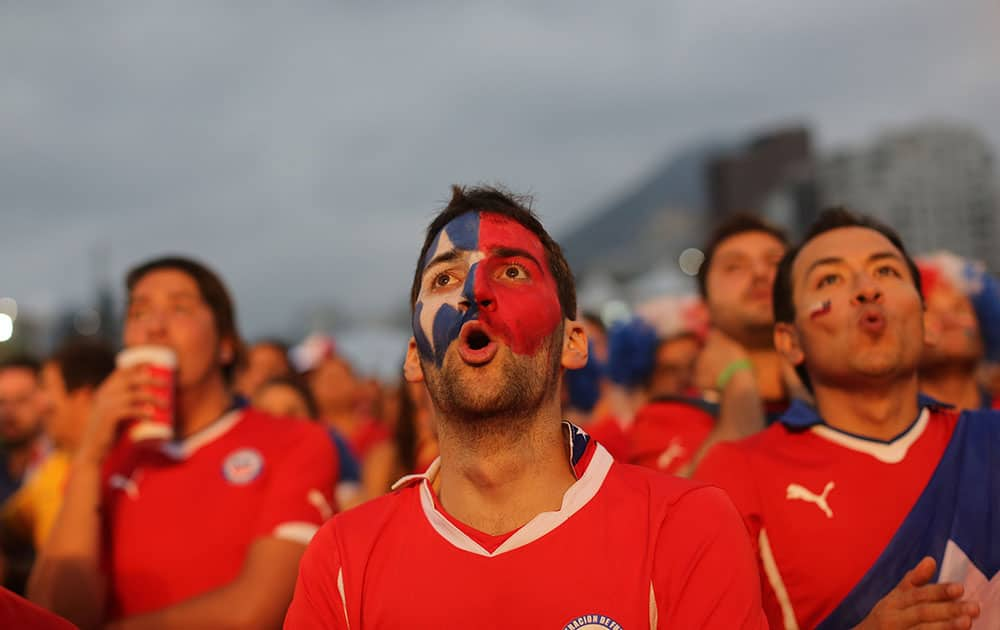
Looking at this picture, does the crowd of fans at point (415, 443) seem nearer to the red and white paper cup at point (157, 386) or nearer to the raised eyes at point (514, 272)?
the red and white paper cup at point (157, 386)

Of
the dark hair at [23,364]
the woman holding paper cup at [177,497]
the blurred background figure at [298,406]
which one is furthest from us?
the dark hair at [23,364]

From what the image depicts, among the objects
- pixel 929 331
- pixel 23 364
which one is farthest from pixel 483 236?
pixel 23 364

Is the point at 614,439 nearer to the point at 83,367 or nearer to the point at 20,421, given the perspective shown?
the point at 83,367

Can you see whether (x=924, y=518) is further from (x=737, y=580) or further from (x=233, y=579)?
(x=233, y=579)

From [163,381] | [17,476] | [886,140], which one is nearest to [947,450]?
[163,381]

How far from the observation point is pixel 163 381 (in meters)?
3.81

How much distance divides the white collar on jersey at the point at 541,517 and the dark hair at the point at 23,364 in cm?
629

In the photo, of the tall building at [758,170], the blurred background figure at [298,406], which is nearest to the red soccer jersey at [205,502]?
the blurred background figure at [298,406]

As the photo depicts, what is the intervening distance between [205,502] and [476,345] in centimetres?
185

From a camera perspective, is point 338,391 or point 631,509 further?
point 338,391

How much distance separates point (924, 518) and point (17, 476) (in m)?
6.96

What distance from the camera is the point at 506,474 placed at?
94.7 inches

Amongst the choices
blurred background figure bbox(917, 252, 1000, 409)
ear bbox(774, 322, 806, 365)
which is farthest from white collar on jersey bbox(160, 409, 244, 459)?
blurred background figure bbox(917, 252, 1000, 409)

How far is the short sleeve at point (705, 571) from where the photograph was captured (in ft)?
6.88
